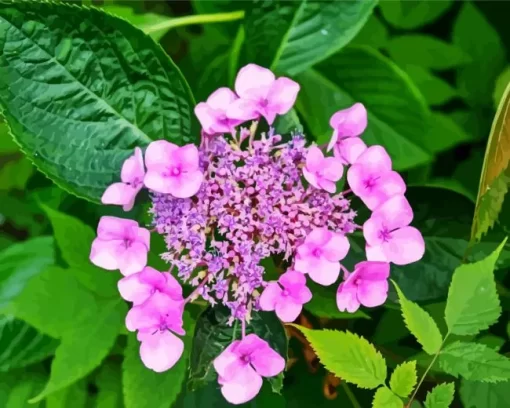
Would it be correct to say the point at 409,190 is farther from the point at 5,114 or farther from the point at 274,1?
the point at 5,114

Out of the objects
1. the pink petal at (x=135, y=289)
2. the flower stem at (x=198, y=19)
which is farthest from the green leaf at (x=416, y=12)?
the pink petal at (x=135, y=289)

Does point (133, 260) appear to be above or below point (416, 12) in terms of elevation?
below

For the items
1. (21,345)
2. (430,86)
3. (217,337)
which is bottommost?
(21,345)

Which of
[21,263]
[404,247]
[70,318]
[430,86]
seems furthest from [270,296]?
[430,86]

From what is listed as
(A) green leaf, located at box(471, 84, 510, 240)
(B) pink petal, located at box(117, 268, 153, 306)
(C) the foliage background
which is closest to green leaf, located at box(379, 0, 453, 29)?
A: (C) the foliage background

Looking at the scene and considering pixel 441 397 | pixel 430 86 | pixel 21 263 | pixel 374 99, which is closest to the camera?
pixel 441 397

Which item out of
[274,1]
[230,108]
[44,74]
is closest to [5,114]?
[44,74]

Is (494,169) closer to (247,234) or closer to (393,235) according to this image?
(393,235)

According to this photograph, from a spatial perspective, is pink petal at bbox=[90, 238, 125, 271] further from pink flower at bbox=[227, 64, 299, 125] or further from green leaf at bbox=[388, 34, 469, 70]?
green leaf at bbox=[388, 34, 469, 70]
